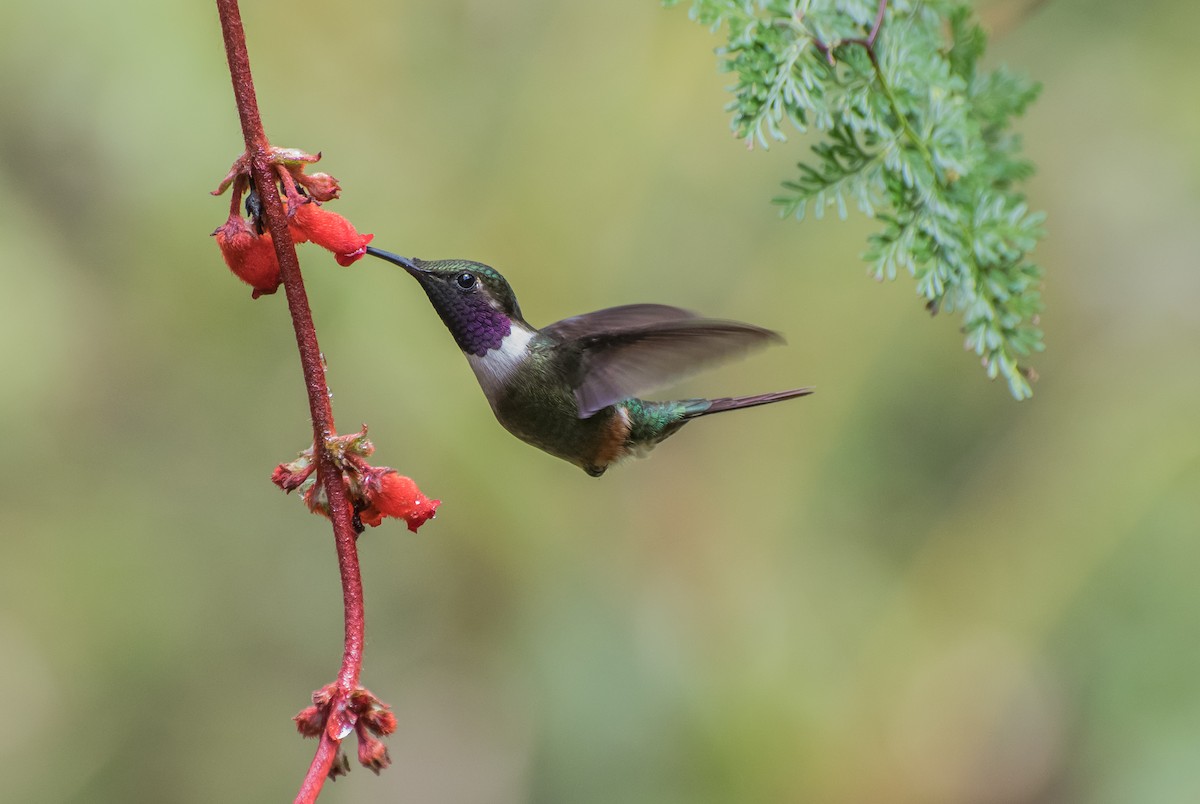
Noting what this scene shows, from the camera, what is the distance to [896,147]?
189 centimetres

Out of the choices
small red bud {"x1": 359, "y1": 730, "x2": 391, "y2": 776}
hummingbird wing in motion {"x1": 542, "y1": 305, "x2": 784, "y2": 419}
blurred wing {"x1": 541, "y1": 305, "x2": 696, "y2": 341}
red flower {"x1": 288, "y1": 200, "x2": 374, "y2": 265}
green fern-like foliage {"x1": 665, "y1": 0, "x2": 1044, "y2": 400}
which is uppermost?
green fern-like foliage {"x1": 665, "y1": 0, "x2": 1044, "y2": 400}

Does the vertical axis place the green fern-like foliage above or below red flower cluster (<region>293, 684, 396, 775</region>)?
above

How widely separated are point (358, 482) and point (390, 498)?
49mm

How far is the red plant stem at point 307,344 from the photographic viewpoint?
1320mm

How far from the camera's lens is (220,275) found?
4.55 metres

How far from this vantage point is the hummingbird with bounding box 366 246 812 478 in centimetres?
194

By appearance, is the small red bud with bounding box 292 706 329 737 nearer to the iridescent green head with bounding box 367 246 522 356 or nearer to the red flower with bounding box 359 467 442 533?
the red flower with bounding box 359 467 442 533

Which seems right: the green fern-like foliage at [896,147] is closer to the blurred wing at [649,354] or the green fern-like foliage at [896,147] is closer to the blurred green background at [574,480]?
the blurred wing at [649,354]

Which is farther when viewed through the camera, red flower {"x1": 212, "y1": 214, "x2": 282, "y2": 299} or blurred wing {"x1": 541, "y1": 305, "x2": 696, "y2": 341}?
blurred wing {"x1": 541, "y1": 305, "x2": 696, "y2": 341}

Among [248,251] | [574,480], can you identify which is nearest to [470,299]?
[248,251]

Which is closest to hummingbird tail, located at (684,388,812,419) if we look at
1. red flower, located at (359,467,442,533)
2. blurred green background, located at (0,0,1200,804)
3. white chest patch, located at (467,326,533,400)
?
white chest patch, located at (467,326,533,400)

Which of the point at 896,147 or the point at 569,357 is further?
the point at 569,357

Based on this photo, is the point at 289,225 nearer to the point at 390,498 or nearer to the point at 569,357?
the point at 390,498

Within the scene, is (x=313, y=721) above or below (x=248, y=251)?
below
